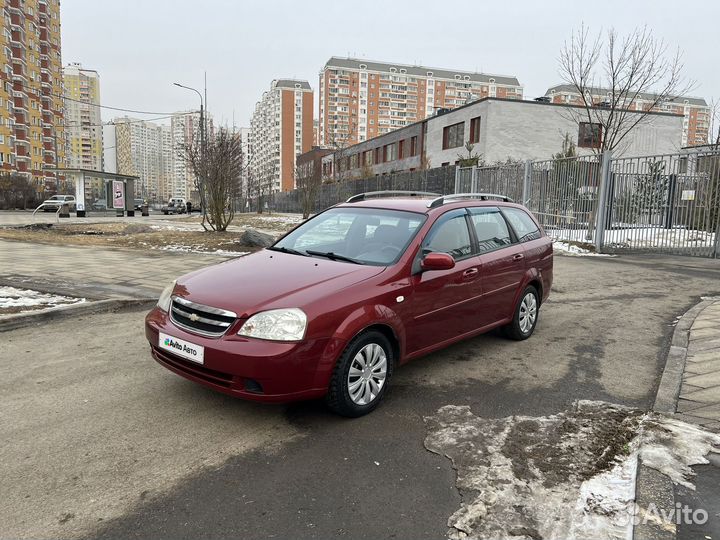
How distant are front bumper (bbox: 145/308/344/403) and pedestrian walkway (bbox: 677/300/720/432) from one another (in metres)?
2.67

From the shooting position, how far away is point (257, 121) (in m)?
150

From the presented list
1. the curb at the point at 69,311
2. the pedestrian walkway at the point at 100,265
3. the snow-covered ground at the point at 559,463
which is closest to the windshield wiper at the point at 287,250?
the snow-covered ground at the point at 559,463

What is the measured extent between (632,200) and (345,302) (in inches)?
521

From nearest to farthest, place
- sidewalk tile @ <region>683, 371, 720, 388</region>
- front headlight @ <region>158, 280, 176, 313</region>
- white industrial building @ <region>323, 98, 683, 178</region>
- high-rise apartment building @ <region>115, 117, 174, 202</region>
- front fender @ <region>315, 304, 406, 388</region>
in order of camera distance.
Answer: front fender @ <region>315, 304, 406, 388</region>, front headlight @ <region>158, 280, 176, 313</region>, sidewalk tile @ <region>683, 371, 720, 388</region>, white industrial building @ <region>323, 98, 683, 178</region>, high-rise apartment building @ <region>115, 117, 174, 202</region>

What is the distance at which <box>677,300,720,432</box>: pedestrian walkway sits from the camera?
3.80 metres

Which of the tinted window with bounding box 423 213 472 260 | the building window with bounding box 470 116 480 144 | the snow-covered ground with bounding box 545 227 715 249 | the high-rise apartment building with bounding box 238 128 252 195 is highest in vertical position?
the building window with bounding box 470 116 480 144

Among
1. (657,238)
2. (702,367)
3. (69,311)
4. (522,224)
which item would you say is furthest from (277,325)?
(657,238)

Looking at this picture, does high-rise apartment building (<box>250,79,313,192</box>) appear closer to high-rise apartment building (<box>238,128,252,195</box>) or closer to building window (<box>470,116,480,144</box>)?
high-rise apartment building (<box>238,128,252,195</box>)

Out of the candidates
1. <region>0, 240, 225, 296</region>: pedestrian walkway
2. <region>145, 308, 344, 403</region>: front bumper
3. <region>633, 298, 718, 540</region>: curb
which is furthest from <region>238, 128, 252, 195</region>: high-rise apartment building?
<region>145, 308, 344, 403</region>: front bumper

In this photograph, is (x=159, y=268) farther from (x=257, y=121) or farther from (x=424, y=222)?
(x=257, y=121)

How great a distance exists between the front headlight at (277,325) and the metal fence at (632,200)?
13.0 meters

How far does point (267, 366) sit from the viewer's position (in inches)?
129

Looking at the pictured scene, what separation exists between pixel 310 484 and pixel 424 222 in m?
2.47

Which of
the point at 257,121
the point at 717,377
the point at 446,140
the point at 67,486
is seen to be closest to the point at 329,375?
the point at 67,486
